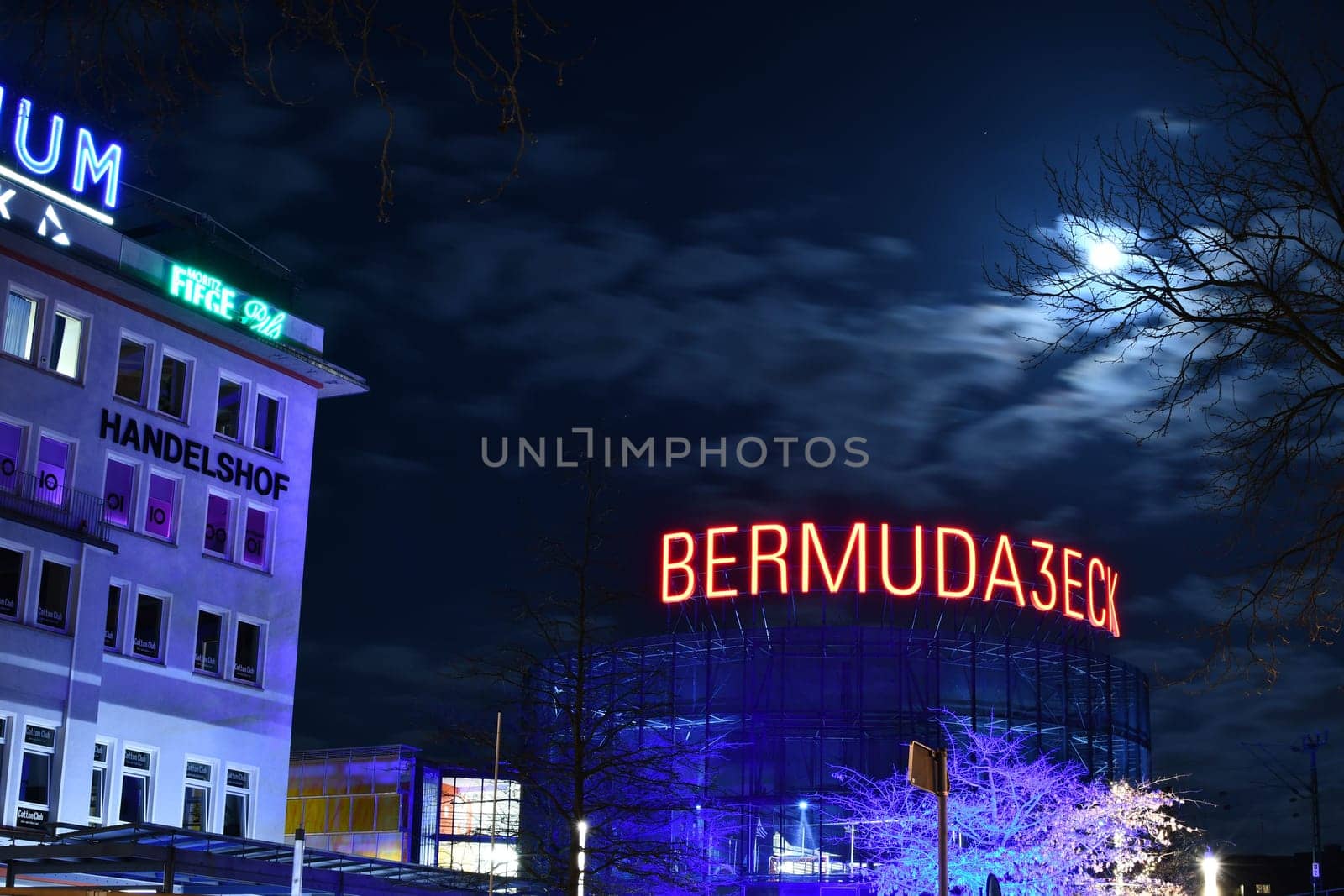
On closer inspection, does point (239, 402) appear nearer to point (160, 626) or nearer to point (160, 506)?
point (160, 506)

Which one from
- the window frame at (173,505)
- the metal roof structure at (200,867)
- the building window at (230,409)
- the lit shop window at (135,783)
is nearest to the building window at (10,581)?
the window frame at (173,505)

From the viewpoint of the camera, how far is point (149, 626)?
46844 millimetres

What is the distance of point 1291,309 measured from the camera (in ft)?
40.2

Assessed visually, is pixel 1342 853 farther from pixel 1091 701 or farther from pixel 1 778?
pixel 1 778

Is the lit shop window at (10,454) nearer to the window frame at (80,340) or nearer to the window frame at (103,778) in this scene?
the window frame at (80,340)

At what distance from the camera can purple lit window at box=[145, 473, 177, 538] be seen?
47625mm

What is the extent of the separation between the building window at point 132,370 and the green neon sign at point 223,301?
6.26 feet

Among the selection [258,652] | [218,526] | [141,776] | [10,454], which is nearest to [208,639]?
[258,652]

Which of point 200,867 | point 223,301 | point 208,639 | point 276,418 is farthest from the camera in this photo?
point 276,418

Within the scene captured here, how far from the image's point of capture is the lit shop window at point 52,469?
44.2m

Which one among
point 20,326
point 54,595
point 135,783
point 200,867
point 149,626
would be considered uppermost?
point 20,326

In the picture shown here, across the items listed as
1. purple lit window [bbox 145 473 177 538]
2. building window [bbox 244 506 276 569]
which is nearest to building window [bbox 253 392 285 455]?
building window [bbox 244 506 276 569]

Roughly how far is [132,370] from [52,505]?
210 inches

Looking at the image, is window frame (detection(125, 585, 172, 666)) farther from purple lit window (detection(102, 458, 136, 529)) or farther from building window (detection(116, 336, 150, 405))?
building window (detection(116, 336, 150, 405))
